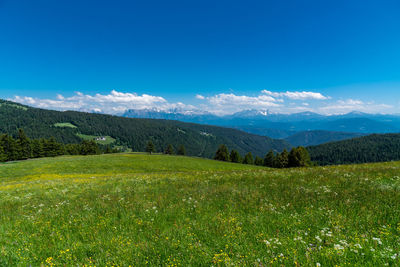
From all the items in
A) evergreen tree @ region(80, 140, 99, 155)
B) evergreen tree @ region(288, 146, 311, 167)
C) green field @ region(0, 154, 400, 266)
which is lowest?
evergreen tree @ region(80, 140, 99, 155)

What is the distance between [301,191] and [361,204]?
248 centimetres

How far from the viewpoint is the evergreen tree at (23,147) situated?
2954 inches

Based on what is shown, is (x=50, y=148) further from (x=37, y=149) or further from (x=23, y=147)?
(x=23, y=147)

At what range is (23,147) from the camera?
7619cm

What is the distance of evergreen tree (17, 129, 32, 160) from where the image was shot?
2954 inches

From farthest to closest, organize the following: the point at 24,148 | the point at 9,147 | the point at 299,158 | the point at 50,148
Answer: the point at 50,148 < the point at 24,148 < the point at 9,147 < the point at 299,158

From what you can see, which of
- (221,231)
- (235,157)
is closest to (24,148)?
(235,157)

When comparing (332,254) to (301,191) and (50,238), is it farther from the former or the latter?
(50,238)

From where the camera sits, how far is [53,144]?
288 feet

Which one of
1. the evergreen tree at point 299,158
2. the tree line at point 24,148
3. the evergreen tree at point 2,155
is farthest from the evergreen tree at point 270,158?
the evergreen tree at point 2,155

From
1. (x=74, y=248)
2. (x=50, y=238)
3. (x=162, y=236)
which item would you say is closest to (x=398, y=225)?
(x=162, y=236)

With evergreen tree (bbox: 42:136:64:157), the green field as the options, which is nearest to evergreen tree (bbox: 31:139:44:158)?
evergreen tree (bbox: 42:136:64:157)

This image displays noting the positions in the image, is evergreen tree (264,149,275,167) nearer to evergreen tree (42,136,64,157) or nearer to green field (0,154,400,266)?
green field (0,154,400,266)

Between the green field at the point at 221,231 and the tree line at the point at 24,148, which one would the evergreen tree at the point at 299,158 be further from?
the tree line at the point at 24,148
